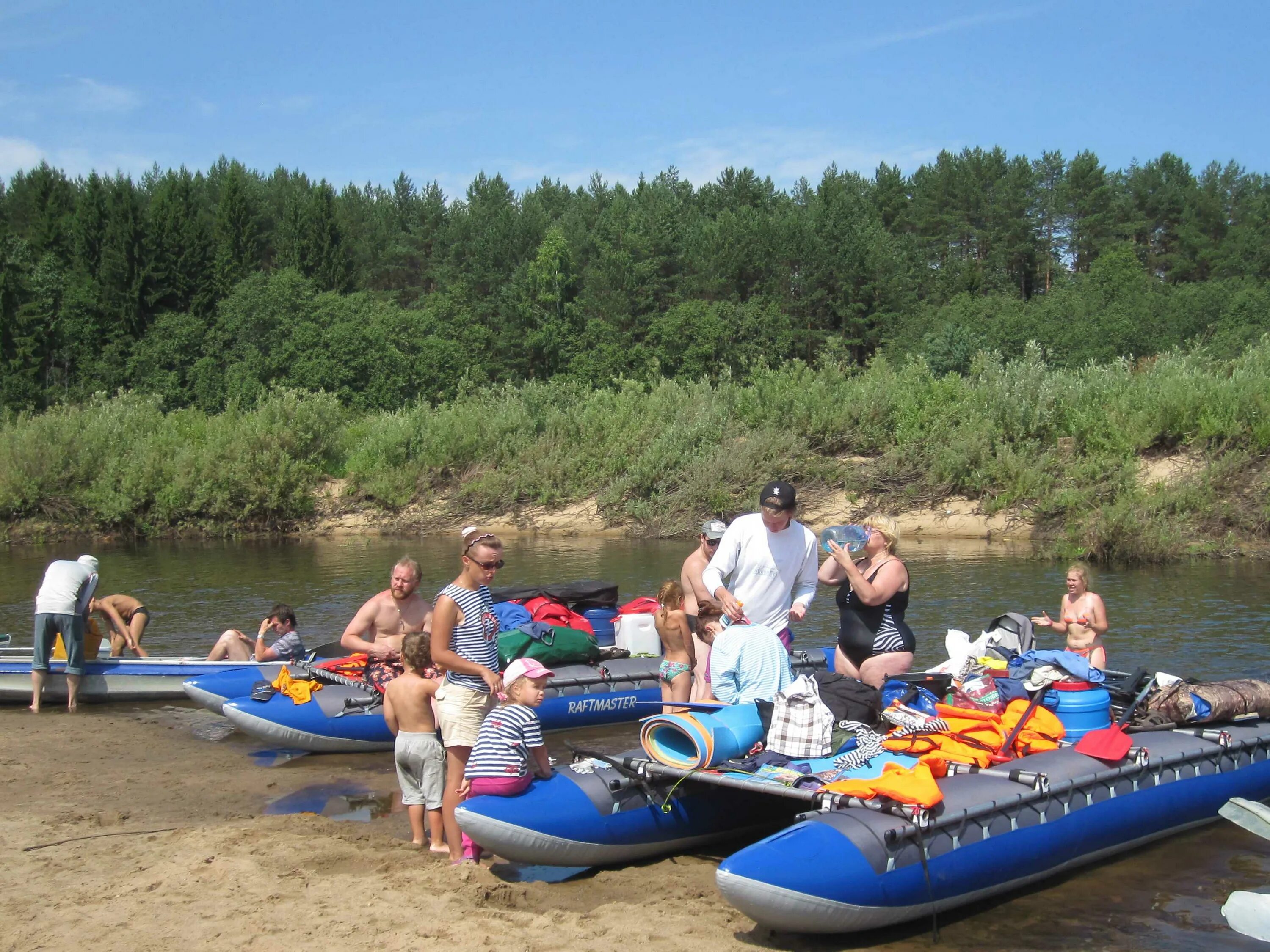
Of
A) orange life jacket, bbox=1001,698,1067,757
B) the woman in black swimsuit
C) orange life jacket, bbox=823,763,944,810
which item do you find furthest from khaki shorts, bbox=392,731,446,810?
orange life jacket, bbox=1001,698,1067,757

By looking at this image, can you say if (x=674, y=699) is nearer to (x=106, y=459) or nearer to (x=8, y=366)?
(x=106, y=459)

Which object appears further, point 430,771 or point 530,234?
point 530,234

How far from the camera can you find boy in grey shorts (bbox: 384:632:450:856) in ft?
21.4

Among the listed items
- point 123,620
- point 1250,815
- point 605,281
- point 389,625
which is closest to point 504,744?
point 389,625

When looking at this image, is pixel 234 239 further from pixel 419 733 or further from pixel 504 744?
pixel 504 744

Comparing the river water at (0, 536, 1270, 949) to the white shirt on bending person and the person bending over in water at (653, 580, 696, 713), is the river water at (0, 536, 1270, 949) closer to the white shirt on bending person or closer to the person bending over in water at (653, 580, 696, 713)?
the person bending over in water at (653, 580, 696, 713)

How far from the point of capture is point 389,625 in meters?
8.86

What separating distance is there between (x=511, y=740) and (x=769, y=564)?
2.01 meters

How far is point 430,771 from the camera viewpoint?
6613 mm

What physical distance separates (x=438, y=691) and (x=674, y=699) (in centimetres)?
203

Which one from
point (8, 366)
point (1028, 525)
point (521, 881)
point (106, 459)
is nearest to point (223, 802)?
point (521, 881)

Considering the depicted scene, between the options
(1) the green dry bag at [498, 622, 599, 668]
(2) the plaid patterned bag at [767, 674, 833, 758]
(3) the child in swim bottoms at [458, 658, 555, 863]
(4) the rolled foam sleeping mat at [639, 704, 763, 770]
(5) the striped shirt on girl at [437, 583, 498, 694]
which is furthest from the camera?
(1) the green dry bag at [498, 622, 599, 668]

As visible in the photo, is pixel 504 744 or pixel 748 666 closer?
pixel 504 744

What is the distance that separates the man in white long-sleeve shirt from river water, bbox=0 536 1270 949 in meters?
2.08
